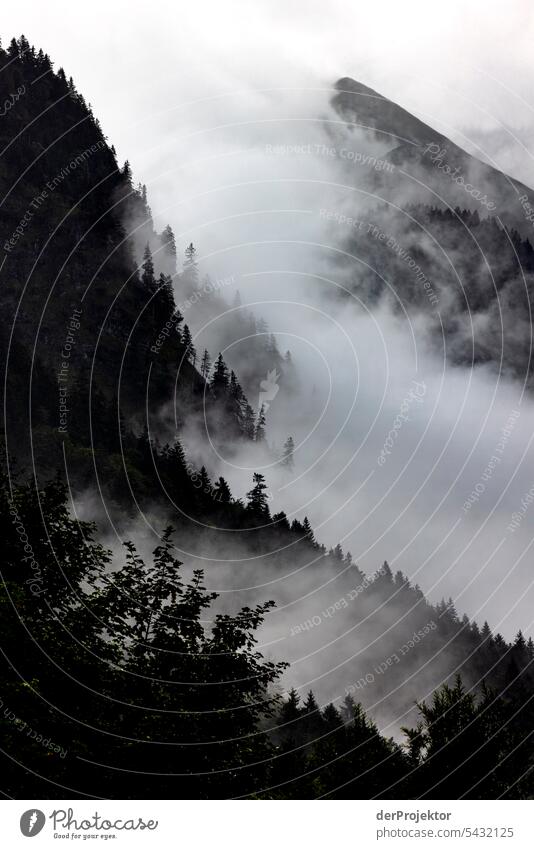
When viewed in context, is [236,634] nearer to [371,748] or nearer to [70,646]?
[70,646]

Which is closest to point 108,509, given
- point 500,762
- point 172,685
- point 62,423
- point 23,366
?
point 62,423

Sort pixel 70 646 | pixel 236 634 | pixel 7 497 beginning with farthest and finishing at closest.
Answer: pixel 7 497, pixel 236 634, pixel 70 646

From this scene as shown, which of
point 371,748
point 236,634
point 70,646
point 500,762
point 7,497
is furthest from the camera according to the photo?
point 371,748

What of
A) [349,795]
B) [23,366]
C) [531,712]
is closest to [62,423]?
[23,366]

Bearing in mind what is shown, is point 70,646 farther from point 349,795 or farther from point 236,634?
point 349,795

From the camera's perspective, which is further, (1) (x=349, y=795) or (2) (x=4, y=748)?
(1) (x=349, y=795)

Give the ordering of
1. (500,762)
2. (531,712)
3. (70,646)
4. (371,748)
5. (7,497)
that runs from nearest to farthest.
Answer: (70,646)
(7,497)
(500,762)
(371,748)
(531,712)

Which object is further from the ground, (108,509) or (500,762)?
(108,509)

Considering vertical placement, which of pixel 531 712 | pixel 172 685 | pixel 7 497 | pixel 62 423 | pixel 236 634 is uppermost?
pixel 62 423
